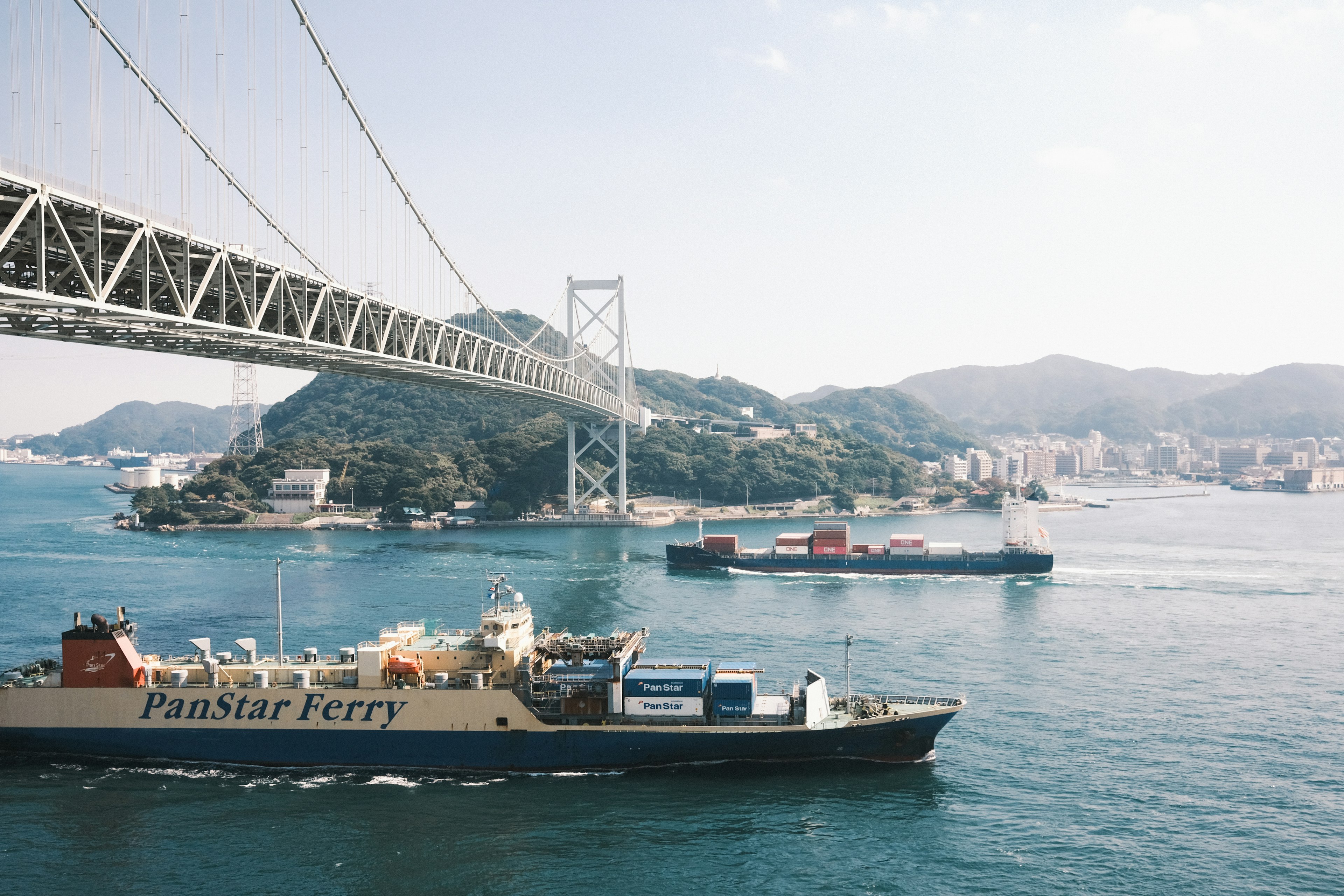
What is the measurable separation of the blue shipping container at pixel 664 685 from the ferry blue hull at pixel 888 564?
126 feet

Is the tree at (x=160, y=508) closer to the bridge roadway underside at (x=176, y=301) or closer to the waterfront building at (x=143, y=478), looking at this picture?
the waterfront building at (x=143, y=478)

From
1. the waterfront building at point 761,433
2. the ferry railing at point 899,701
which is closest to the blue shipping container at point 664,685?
the ferry railing at point 899,701

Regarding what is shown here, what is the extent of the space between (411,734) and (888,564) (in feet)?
141

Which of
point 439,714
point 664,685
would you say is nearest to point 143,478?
point 439,714

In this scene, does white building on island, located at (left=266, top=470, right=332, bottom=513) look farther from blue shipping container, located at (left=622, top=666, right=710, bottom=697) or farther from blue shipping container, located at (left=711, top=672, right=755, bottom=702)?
blue shipping container, located at (left=711, top=672, right=755, bottom=702)

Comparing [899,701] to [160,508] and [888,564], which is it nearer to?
[888,564]

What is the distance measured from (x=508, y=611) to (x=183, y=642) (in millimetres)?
17043

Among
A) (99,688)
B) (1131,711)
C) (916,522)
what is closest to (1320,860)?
(1131,711)

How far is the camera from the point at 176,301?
23094mm

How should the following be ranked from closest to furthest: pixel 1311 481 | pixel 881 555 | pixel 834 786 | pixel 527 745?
pixel 834 786 → pixel 527 745 → pixel 881 555 → pixel 1311 481

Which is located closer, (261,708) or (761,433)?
(261,708)

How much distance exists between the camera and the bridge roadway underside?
18469 mm

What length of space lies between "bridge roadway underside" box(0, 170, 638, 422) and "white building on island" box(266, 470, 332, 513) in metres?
60.6

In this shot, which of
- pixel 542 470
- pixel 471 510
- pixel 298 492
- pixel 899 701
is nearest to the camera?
pixel 899 701
